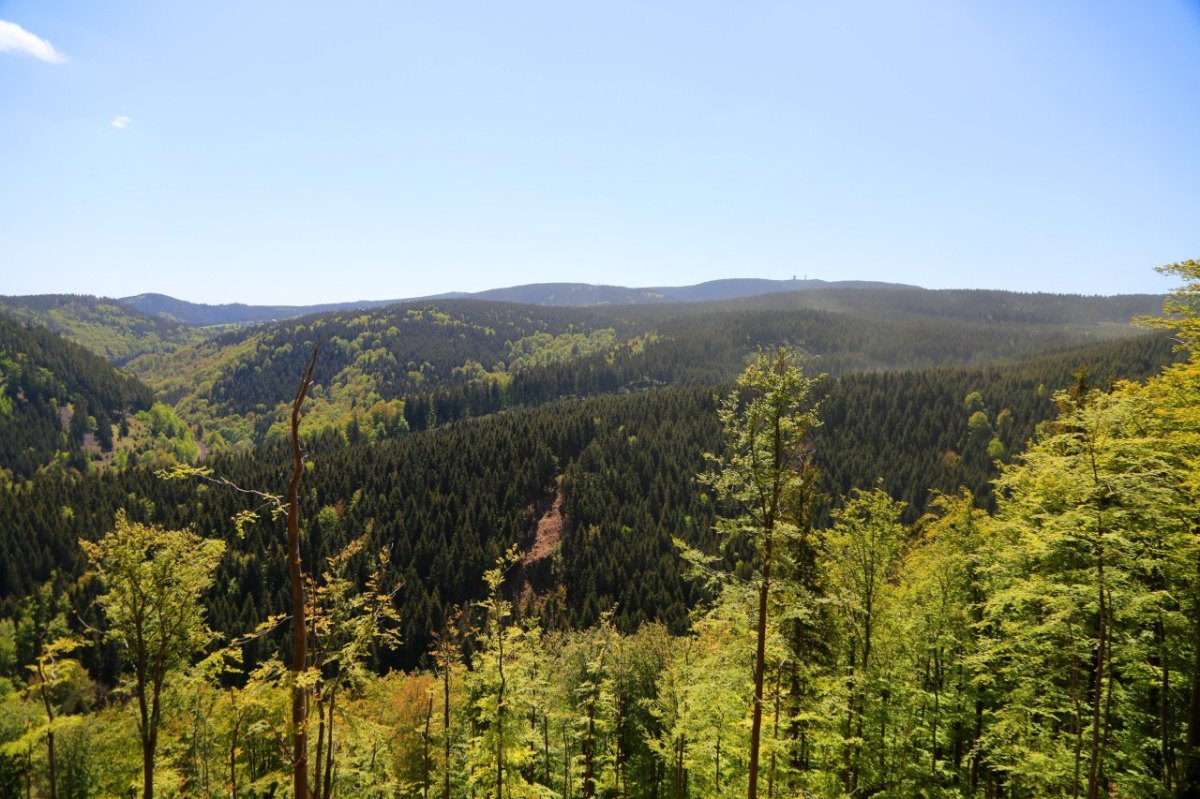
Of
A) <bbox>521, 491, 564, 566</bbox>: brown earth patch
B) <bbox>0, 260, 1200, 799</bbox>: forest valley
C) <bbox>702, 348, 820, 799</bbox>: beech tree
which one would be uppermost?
<bbox>702, 348, 820, 799</bbox>: beech tree

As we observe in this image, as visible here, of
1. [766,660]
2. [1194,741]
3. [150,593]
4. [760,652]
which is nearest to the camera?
[150,593]

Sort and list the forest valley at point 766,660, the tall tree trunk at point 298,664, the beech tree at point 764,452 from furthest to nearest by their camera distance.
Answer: the forest valley at point 766,660 < the beech tree at point 764,452 < the tall tree trunk at point 298,664

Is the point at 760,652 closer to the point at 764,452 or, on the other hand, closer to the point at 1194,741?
the point at 764,452

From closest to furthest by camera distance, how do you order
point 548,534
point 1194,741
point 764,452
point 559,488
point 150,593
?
point 764,452
point 150,593
point 1194,741
point 548,534
point 559,488

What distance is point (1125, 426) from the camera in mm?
19328

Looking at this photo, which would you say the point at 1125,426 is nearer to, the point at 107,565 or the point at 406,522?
the point at 107,565

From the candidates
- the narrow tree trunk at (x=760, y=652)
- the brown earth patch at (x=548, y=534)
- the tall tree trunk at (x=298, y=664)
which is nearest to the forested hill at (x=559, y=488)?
the brown earth patch at (x=548, y=534)

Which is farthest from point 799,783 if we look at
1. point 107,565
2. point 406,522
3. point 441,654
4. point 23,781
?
point 406,522

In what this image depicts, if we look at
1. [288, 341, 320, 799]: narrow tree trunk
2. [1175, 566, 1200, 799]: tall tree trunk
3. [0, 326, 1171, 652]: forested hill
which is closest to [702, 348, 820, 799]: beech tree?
[288, 341, 320, 799]: narrow tree trunk

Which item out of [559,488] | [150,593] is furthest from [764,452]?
[559,488]

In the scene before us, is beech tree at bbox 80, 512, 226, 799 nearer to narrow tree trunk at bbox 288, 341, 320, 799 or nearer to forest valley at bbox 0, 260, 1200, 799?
forest valley at bbox 0, 260, 1200, 799

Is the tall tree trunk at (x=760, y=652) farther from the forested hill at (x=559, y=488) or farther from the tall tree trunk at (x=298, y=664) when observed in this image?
the forested hill at (x=559, y=488)

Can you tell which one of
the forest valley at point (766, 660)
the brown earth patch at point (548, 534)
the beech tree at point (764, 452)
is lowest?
the brown earth patch at point (548, 534)

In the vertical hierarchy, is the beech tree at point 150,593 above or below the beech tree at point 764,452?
below
